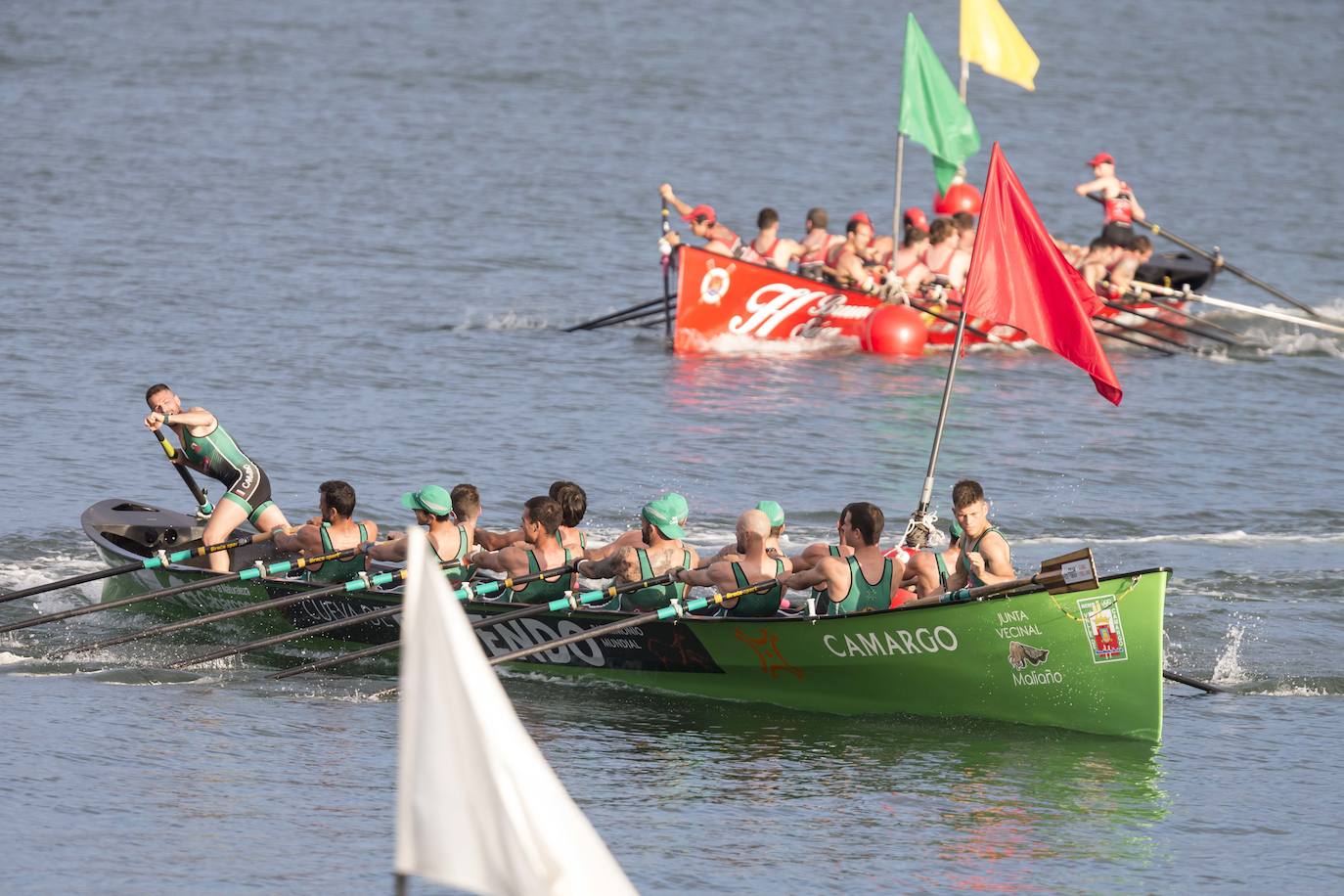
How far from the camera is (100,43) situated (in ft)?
169

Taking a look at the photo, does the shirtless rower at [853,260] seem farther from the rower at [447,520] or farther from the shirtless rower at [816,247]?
the rower at [447,520]

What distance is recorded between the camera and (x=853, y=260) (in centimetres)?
2608

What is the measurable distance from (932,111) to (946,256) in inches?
75.4

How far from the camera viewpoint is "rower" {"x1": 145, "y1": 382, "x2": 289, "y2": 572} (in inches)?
607

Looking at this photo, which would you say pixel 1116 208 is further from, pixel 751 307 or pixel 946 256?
pixel 751 307

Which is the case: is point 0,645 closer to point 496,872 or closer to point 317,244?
point 496,872

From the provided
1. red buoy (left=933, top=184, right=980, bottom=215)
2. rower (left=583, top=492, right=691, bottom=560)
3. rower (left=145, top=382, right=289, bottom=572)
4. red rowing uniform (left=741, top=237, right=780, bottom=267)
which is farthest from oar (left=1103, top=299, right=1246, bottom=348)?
rower (left=145, top=382, right=289, bottom=572)

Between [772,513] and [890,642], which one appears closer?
[890,642]

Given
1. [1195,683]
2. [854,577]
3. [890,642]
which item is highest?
[854,577]

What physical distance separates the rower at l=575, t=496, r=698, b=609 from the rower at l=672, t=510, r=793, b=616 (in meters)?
0.23

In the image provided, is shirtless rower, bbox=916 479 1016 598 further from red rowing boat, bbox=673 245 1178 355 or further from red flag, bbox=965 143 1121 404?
red rowing boat, bbox=673 245 1178 355

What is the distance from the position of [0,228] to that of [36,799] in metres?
22.5

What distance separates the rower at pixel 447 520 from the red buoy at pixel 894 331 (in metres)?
12.6

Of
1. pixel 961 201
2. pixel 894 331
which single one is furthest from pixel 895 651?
pixel 961 201
